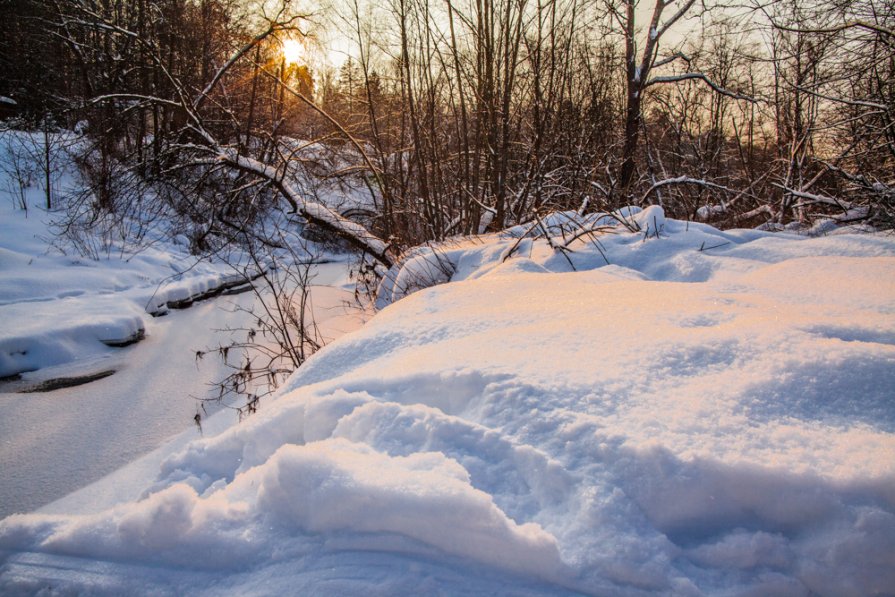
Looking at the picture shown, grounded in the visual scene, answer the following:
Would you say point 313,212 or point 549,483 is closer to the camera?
point 549,483

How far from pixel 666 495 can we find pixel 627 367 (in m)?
0.39

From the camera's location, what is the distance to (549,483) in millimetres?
828

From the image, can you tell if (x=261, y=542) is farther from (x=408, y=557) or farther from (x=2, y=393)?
(x=2, y=393)

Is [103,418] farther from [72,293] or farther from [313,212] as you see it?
[72,293]

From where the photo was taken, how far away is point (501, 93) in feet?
16.9

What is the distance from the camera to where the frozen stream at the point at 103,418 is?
259 cm

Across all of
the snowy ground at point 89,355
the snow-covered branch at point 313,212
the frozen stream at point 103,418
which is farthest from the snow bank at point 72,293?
the snow-covered branch at point 313,212

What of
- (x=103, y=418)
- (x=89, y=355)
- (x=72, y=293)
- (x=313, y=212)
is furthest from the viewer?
(x=72, y=293)

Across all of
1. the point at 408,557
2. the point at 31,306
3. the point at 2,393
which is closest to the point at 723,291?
the point at 408,557

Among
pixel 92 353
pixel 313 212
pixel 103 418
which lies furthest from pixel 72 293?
pixel 313 212

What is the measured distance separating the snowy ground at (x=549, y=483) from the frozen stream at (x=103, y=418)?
2.12 meters

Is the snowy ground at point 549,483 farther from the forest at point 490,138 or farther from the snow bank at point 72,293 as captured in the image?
the snow bank at point 72,293

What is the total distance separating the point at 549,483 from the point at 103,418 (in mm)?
3768

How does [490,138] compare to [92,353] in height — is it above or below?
above
